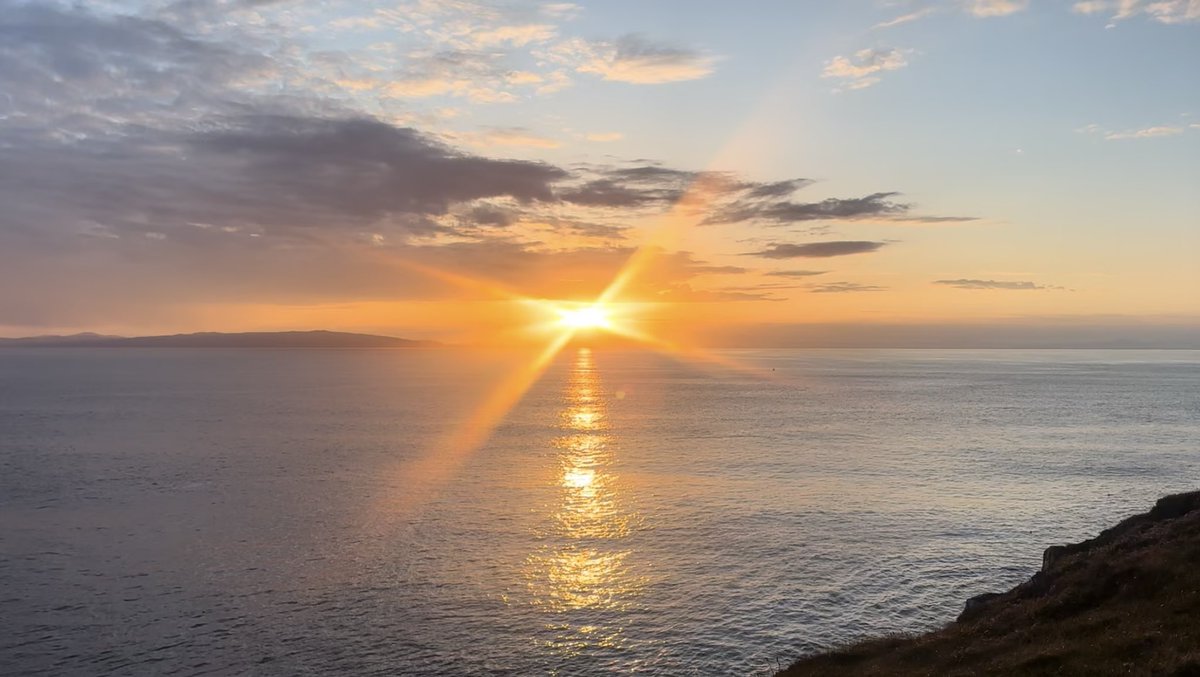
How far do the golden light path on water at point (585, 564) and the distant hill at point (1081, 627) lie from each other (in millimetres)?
12920

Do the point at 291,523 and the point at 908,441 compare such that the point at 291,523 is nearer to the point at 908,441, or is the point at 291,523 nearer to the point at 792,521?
the point at 792,521

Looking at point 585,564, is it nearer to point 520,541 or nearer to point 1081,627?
point 520,541

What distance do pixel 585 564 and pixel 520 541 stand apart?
27.1 feet

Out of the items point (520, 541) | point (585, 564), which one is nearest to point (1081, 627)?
point (585, 564)

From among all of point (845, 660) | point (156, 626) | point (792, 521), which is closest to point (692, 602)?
point (845, 660)

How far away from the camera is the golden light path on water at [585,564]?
45.8m

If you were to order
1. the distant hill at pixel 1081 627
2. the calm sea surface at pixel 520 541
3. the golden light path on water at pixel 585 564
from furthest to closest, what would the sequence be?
the golden light path on water at pixel 585 564, the calm sea surface at pixel 520 541, the distant hill at pixel 1081 627

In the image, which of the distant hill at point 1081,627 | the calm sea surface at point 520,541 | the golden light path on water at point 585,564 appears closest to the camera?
the distant hill at point 1081,627

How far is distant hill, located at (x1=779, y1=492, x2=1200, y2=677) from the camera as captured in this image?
2750 centimetres

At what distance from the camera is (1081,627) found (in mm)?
31484

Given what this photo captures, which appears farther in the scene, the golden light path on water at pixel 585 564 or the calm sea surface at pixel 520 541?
the golden light path on water at pixel 585 564

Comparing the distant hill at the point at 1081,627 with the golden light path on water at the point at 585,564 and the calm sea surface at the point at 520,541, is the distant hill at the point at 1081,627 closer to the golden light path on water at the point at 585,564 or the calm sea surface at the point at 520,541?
the calm sea surface at the point at 520,541

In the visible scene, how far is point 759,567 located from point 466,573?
21.3 metres

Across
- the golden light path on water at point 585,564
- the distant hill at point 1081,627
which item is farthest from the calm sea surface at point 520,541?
the distant hill at point 1081,627
